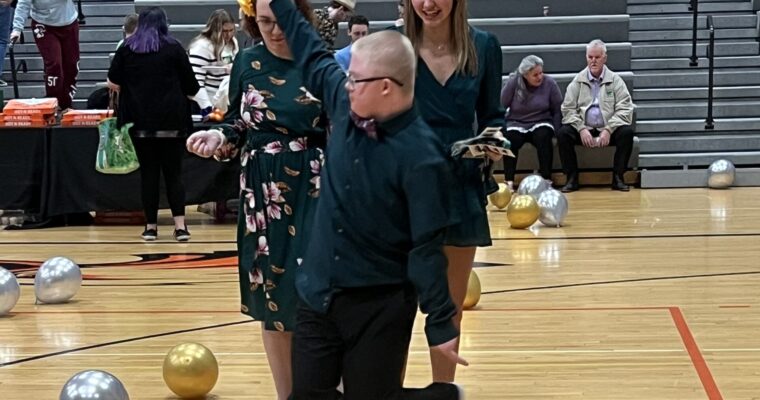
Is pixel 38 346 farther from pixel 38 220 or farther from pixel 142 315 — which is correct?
pixel 38 220

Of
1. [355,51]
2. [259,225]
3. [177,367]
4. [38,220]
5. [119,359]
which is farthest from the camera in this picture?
[38,220]

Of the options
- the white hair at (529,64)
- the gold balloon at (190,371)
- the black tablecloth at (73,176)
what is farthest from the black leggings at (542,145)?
the gold balloon at (190,371)

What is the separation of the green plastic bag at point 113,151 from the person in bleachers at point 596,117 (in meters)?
4.45

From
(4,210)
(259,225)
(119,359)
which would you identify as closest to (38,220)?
(4,210)

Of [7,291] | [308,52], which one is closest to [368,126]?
[308,52]

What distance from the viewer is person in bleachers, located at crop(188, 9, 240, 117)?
10969 mm

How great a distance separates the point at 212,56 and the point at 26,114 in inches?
69.3

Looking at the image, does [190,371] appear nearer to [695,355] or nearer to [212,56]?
[695,355]

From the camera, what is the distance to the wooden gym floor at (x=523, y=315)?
532 cm

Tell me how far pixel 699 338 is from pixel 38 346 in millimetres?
3311

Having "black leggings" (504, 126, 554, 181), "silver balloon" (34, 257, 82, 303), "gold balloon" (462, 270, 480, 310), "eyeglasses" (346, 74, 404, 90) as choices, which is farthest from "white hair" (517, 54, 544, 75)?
"eyeglasses" (346, 74, 404, 90)

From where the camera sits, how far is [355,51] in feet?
10.7

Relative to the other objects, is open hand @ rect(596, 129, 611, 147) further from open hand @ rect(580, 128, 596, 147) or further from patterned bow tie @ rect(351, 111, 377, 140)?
patterned bow tie @ rect(351, 111, 377, 140)

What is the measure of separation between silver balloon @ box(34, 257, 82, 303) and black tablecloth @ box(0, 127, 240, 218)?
10.5 ft
